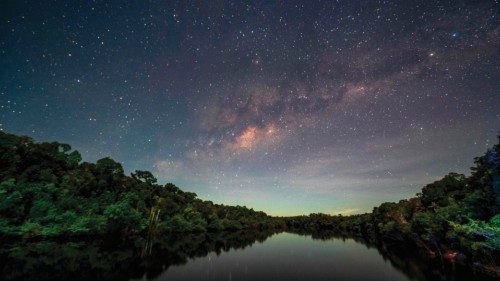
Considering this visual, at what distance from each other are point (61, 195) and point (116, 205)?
8.96 m

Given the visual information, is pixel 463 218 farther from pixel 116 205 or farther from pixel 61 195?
Result: pixel 61 195

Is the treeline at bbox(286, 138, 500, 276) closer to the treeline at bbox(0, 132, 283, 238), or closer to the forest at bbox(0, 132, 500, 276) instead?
the forest at bbox(0, 132, 500, 276)

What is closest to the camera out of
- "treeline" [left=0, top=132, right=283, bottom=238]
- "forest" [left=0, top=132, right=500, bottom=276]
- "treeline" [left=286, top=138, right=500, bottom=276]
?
"treeline" [left=286, top=138, right=500, bottom=276]

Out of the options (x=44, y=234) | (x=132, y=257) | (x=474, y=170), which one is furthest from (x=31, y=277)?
(x=474, y=170)

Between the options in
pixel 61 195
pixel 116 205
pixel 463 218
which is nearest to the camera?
pixel 463 218

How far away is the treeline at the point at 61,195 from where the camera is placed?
37281mm

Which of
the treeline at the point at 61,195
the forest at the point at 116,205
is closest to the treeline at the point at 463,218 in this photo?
the forest at the point at 116,205

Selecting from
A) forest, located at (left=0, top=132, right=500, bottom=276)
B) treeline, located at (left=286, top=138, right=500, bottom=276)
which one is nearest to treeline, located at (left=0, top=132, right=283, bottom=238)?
forest, located at (left=0, top=132, right=500, bottom=276)

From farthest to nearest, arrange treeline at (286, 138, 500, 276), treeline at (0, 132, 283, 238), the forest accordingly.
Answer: treeline at (0, 132, 283, 238) < the forest < treeline at (286, 138, 500, 276)

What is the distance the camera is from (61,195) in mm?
44094

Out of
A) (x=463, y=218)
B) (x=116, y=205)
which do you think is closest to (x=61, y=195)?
(x=116, y=205)

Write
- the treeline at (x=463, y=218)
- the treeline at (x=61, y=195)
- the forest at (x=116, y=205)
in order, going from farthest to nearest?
the treeline at (x=61, y=195), the forest at (x=116, y=205), the treeline at (x=463, y=218)

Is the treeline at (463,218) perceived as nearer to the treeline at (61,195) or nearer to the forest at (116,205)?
the forest at (116,205)

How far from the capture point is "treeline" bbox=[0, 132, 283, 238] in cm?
3728
